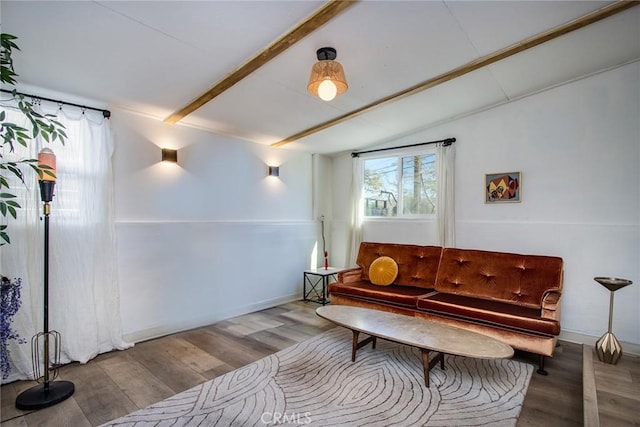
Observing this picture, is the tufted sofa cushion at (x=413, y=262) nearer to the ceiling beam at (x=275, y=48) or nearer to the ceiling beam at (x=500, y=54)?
the ceiling beam at (x=500, y=54)

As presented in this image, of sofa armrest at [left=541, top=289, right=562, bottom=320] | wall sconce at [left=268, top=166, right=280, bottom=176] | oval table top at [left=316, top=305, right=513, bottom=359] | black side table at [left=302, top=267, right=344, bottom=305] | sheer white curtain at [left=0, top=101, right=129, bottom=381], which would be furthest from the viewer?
black side table at [left=302, top=267, right=344, bottom=305]

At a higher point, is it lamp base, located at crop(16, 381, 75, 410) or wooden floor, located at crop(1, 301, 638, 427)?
lamp base, located at crop(16, 381, 75, 410)

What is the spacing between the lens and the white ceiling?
1.95m

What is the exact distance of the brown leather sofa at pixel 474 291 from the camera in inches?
102

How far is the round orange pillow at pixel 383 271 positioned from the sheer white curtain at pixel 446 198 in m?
0.85

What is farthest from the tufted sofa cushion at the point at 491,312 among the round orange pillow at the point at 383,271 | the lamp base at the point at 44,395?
the lamp base at the point at 44,395

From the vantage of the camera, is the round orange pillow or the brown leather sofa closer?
the brown leather sofa

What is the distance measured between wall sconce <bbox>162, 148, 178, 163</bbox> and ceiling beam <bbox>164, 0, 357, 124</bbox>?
475 mm

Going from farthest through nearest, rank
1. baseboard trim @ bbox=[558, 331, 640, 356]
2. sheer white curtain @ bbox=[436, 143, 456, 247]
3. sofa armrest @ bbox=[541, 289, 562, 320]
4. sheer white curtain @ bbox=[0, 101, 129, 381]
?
sheer white curtain @ bbox=[436, 143, 456, 247]
baseboard trim @ bbox=[558, 331, 640, 356]
sofa armrest @ bbox=[541, 289, 562, 320]
sheer white curtain @ bbox=[0, 101, 129, 381]

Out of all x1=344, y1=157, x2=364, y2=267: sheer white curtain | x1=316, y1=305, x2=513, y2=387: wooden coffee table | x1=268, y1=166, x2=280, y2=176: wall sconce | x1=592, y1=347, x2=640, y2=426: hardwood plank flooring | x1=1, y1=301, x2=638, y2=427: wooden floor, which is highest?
x1=268, y1=166, x2=280, y2=176: wall sconce

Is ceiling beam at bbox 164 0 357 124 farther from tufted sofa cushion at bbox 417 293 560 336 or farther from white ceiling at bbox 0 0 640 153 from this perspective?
tufted sofa cushion at bbox 417 293 560 336

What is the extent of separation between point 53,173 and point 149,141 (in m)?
1.24

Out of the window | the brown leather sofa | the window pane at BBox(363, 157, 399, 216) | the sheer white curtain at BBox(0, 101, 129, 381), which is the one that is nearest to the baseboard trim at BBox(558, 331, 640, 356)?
the brown leather sofa

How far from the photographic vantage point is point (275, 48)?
230 centimetres
